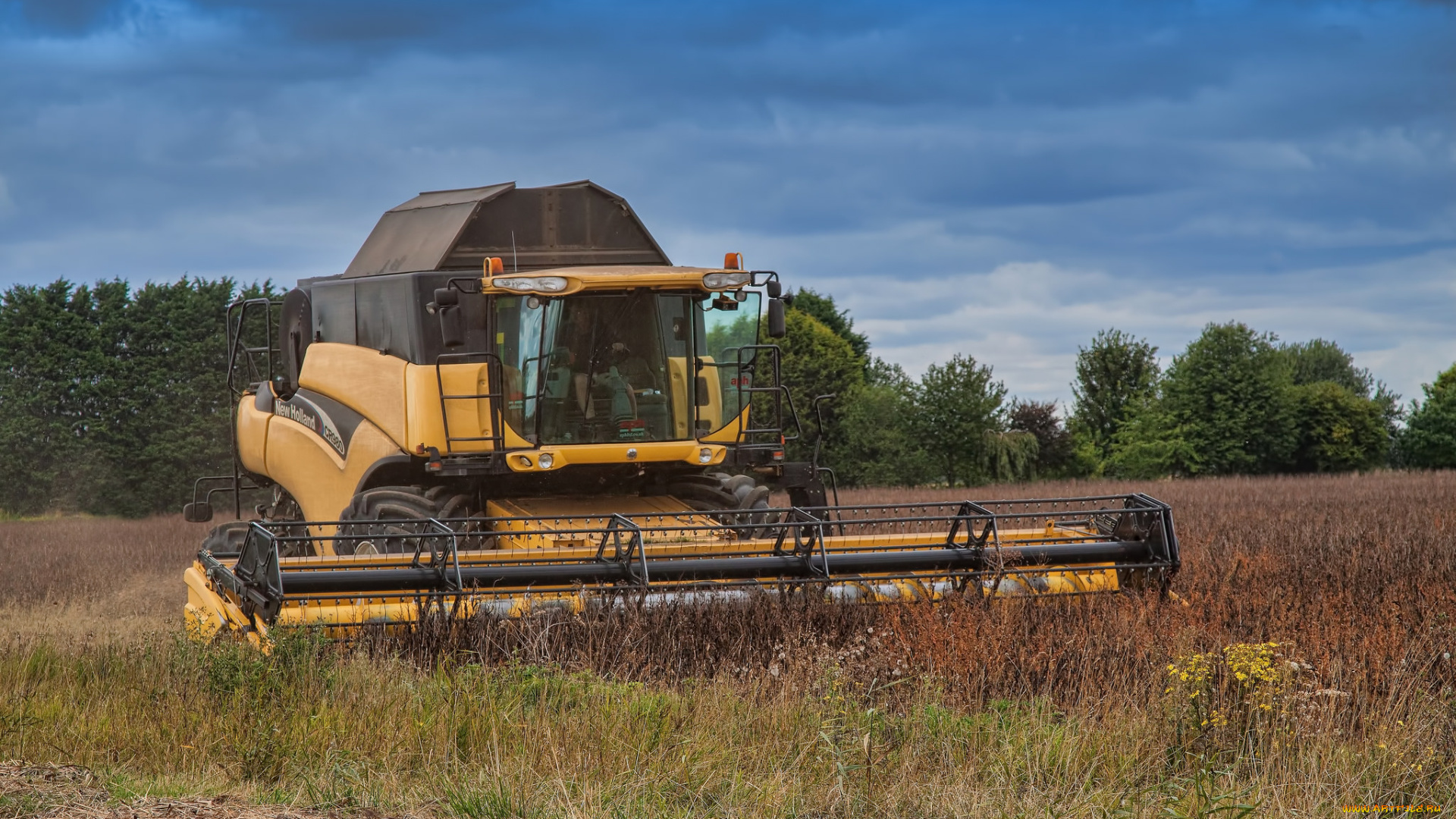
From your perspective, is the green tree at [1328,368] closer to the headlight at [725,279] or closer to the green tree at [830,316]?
the green tree at [830,316]

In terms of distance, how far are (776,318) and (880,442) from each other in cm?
3011

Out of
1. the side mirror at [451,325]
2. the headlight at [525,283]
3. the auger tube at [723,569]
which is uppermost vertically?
the headlight at [525,283]

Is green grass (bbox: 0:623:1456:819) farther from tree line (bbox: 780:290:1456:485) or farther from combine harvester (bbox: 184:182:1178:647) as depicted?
tree line (bbox: 780:290:1456:485)

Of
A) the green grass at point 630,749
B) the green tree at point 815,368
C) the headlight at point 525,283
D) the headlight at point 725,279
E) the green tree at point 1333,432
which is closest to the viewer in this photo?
the green grass at point 630,749

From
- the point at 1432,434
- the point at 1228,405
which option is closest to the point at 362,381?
the point at 1228,405

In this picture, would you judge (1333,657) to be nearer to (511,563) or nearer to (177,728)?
(511,563)

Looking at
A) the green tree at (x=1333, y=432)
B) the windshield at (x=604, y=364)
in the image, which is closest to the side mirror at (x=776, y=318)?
the windshield at (x=604, y=364)

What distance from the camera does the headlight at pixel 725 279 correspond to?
9.47 metres

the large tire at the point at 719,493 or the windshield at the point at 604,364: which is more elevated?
the windshield at the point at 604,364

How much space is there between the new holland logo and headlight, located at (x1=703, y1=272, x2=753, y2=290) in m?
2.99

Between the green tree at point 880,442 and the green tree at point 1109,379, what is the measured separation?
10.2 metres

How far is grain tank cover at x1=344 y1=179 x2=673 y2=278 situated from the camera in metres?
10.3

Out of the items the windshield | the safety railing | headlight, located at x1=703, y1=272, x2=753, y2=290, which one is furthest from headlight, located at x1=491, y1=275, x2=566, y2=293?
headlight, located at x1=703, y1=272, x2=753, y2=290

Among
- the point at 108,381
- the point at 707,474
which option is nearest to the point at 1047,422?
the point at 108,381
